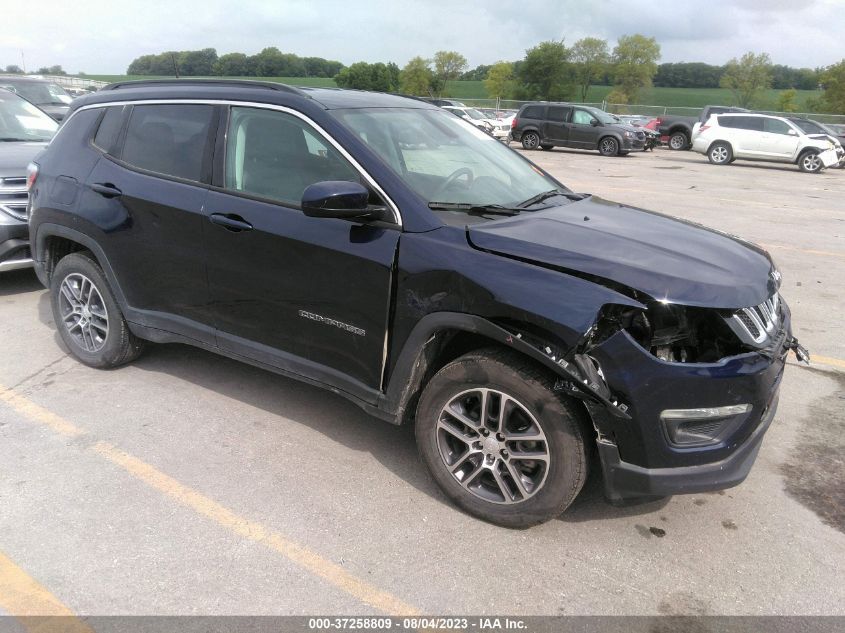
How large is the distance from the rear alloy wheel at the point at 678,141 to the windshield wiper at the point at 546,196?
2870 cm

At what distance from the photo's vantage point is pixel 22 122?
25.3ft

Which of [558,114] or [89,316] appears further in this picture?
[558,114]

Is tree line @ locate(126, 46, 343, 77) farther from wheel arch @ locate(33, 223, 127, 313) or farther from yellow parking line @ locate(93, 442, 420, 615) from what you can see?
yellow parking line @ locate(93, 442, 420, 615)

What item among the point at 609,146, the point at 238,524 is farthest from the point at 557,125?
the point at 238,524

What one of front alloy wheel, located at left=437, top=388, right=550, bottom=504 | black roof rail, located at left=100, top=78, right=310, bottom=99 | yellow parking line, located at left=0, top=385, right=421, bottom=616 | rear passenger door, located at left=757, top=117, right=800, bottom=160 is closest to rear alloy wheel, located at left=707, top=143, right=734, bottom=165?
rear passenger door, located at left=757, top=117, right=800, bottom=160

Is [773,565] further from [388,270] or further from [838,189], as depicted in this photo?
[838,189]

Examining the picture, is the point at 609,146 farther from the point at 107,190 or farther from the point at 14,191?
the point at 107,190

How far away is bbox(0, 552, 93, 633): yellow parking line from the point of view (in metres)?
2.41

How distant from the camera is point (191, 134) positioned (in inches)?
151

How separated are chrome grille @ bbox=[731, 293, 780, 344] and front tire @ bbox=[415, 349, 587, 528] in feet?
2.42

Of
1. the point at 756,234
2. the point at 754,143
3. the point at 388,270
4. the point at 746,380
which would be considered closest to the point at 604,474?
the point at 746,380

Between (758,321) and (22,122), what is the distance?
8.12 metres

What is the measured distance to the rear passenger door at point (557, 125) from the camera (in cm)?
2539

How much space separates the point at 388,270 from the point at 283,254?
639 mm
